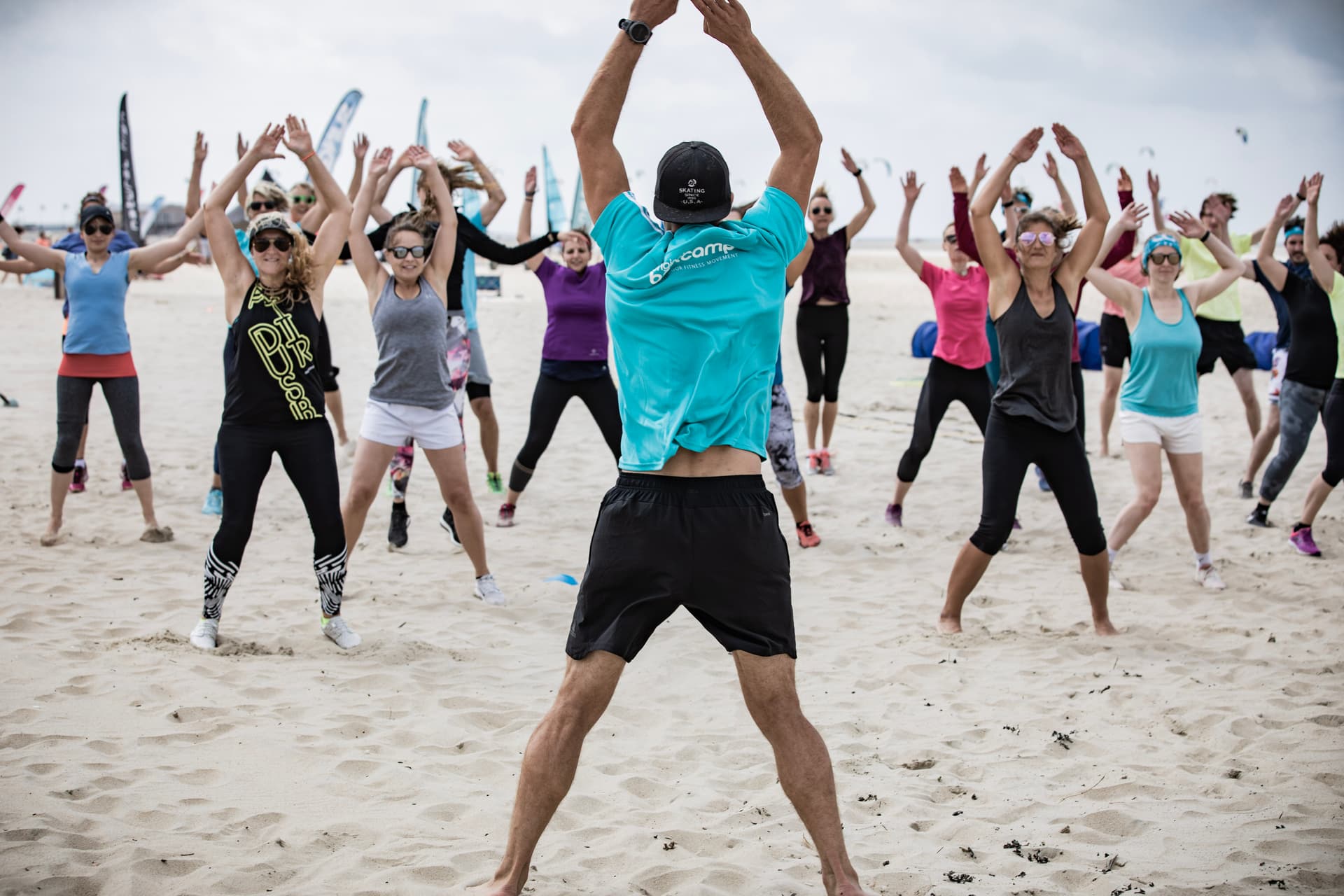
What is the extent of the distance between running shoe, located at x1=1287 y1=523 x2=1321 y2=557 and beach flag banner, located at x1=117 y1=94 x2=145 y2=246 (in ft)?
95.6

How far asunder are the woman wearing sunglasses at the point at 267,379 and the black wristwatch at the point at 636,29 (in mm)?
2524

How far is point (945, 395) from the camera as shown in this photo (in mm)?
7406

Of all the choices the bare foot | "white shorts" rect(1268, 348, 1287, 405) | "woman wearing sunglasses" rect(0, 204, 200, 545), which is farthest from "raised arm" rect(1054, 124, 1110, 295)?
the bare foot

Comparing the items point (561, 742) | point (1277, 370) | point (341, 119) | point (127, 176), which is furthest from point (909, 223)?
point (127, 176)

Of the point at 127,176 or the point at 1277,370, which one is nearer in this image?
the point at 1277,370

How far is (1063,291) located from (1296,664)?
214 centimetres

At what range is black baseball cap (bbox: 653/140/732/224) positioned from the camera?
2830mm

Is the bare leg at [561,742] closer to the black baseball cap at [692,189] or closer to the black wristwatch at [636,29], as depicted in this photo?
the black baseball cap at [692,189]

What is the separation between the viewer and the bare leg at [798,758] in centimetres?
280

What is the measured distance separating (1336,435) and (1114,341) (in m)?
2.66

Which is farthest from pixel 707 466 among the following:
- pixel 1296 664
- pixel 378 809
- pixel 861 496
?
pixel 861 496

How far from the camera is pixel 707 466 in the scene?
9.37ft

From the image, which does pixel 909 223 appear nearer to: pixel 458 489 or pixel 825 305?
pixel 825 305

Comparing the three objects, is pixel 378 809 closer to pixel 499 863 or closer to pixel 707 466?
pixel 499 863
